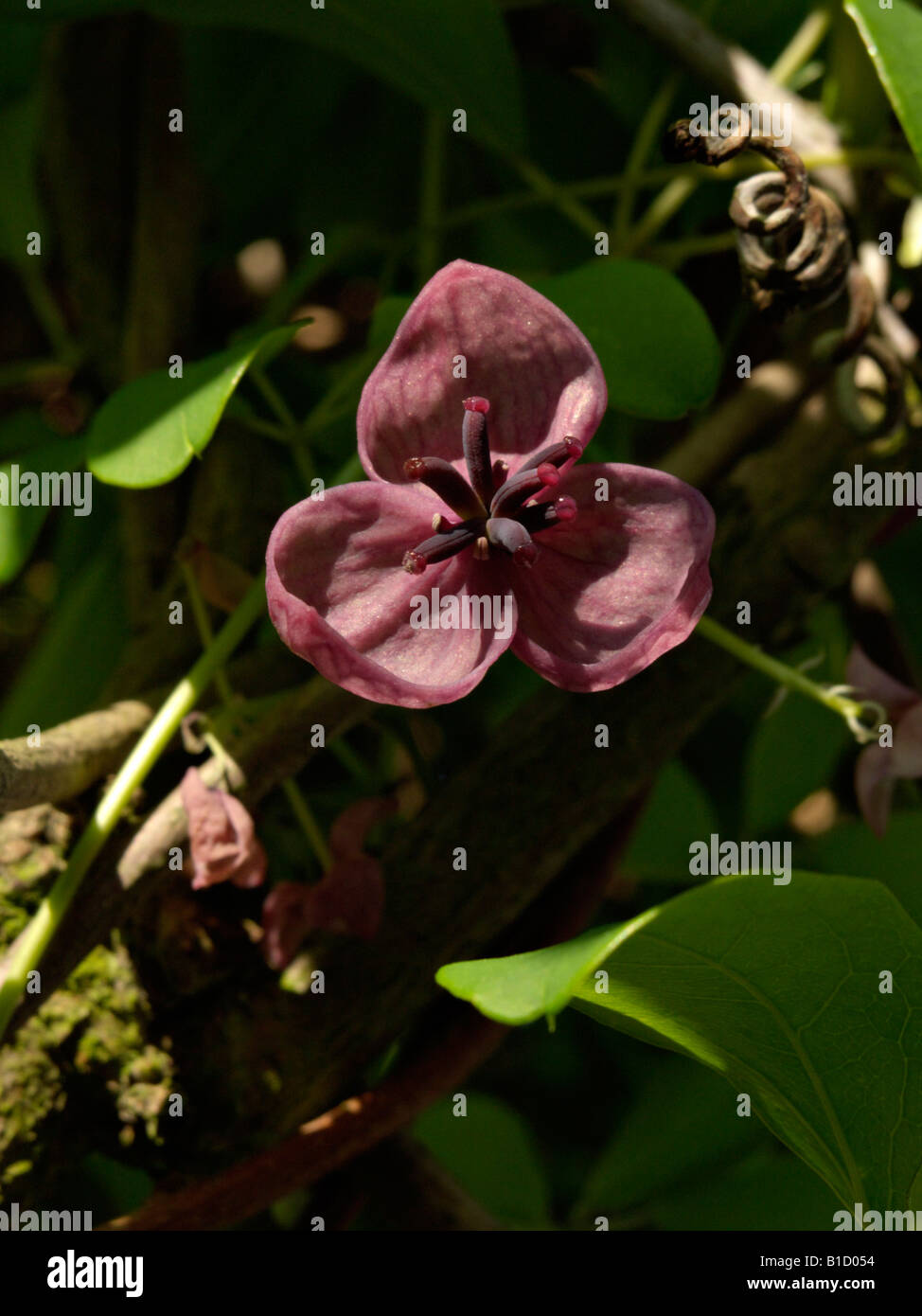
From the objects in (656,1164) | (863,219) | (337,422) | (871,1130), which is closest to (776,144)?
(863,219)

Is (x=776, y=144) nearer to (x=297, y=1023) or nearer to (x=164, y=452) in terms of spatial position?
(x=164, y=452)

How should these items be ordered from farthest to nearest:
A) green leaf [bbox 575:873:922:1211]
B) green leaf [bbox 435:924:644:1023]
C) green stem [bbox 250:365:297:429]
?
1. green stem [bbox 250:365:297:429]
2. green leaf [bbox 575:873:922:1211]
3. green leaf [bbox 435:924:644:1023]

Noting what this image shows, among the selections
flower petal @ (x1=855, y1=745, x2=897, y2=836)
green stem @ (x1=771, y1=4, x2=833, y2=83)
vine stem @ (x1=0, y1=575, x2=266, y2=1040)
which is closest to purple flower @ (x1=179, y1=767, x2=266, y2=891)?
vine stem @ (x1=0, y1=575, x2=266, y2=1040)

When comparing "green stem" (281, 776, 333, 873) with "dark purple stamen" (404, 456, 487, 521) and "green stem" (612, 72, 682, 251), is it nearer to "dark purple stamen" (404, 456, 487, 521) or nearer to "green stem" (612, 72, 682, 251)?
"dark purple stamen" (404, 456, 487, 521)

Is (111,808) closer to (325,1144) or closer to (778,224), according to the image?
(325,1144)

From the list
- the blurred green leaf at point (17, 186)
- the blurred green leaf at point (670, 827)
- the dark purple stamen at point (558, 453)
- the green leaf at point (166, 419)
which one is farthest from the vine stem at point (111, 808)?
the blurred green leaf at point (17, 186)

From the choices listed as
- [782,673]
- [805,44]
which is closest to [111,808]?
[782,673]

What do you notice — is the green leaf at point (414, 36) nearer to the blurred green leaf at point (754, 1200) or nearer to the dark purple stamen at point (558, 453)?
the dark purple stamen at point (558, 453)
